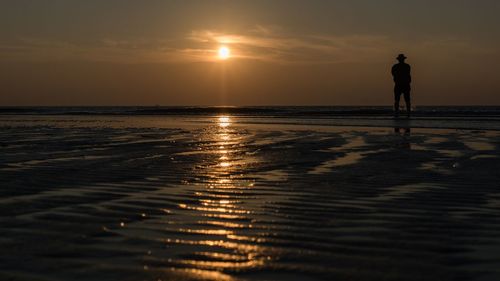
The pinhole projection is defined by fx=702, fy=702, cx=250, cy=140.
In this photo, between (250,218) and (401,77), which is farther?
(401,77)

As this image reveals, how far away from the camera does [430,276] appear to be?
3.03 m

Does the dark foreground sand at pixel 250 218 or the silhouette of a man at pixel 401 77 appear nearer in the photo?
the dark foreground sand at pixel 250 218

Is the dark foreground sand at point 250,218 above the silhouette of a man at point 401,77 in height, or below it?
below

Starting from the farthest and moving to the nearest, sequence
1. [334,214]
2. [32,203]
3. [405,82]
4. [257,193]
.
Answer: [405,82]
[257,193]
[32,203]
[334,214]

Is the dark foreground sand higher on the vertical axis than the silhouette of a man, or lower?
lower

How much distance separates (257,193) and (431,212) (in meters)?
1.53

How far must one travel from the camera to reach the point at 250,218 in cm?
447

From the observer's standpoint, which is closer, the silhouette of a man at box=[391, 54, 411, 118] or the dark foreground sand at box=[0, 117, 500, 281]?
the dark foreground sand at box=[0, 117, 500, 281]

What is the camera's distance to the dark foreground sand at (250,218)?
3.18 m

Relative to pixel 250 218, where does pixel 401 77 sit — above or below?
above

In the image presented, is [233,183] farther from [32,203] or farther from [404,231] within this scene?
[404,231]

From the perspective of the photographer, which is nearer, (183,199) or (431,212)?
(431,212)

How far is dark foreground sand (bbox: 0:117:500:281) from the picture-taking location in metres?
3.18

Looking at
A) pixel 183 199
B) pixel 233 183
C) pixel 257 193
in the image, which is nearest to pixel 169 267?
pixel 183 199
